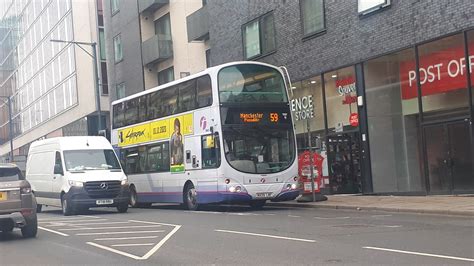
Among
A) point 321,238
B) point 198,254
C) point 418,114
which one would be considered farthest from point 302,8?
point 198,254

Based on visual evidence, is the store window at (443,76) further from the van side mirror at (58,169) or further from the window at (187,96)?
the van side mirror at (58,169)

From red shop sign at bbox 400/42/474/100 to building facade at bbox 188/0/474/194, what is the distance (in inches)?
1.2

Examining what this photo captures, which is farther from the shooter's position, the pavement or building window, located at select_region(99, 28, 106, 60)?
building window, located at select_region(99, 28, 106, 60)

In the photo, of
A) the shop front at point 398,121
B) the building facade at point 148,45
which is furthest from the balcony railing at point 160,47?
the shop front at point 398,121

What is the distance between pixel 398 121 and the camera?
20.6 meters

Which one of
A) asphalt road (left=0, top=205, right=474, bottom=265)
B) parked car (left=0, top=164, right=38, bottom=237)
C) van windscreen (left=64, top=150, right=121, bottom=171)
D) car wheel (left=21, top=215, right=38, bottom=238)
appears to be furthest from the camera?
van windscreen (left=64, top=150, right=121, bottom=171)

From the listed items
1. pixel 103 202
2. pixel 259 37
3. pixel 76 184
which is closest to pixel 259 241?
pixel 103 202

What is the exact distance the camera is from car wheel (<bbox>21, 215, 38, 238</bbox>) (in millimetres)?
12648

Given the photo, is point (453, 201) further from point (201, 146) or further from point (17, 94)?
point (17, 94)

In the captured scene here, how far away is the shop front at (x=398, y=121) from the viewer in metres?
18.0

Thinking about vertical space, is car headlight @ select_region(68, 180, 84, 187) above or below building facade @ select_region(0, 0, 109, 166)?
below

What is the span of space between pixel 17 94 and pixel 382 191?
66.3 m

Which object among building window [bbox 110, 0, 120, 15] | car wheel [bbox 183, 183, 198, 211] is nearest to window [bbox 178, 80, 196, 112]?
car wheel [bbox 183, 183, 198, 211]

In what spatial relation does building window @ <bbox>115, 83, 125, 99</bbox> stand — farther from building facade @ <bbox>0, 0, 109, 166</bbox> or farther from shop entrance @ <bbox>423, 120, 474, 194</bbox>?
shop entrance @ <bbox>423, 120, 474, 194</bbox>
